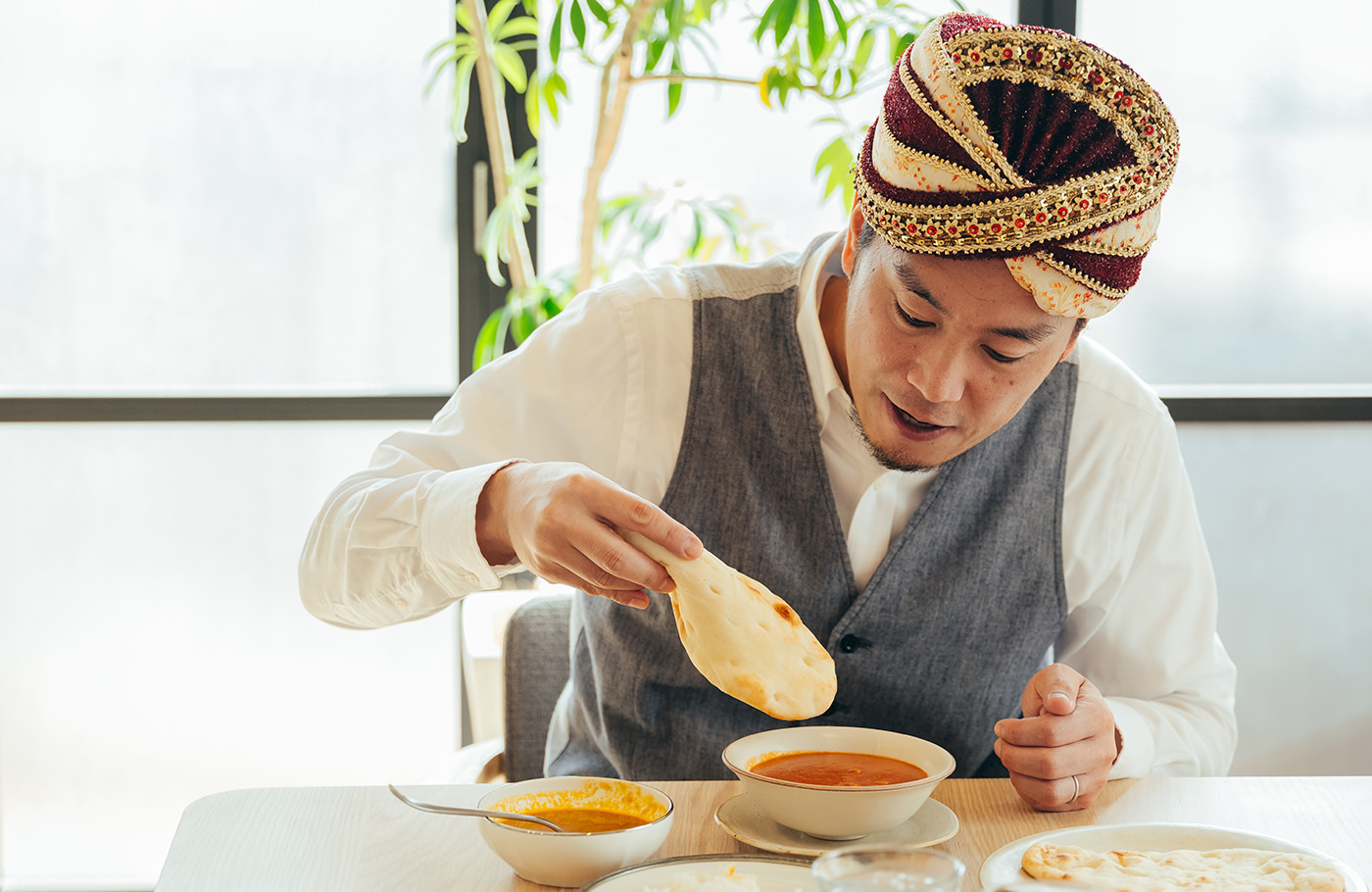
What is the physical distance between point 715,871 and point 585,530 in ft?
1.02

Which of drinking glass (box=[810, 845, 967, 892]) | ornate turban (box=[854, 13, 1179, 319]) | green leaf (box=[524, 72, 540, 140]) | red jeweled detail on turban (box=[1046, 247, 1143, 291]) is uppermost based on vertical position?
green leaf (box=[524, 72, 540, 140])

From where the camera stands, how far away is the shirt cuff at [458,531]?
3.60ft

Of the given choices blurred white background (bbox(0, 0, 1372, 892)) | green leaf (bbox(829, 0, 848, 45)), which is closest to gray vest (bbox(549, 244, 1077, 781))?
green leaf (bbox(829, 0, 848, 45))

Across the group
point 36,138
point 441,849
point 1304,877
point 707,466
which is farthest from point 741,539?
point 36,138

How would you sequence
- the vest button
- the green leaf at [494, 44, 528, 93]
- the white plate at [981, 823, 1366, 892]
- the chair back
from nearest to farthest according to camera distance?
the white plate at [981, 823, 1366, 892], the vest button, the chair back, the green leaf at [494, 44, 528, 93]

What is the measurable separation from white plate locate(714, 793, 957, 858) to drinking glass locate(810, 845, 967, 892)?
332 mm

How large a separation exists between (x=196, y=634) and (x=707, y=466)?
2055mm

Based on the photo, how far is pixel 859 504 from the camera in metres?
1.39

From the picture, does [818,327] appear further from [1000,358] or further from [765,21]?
[765,21]

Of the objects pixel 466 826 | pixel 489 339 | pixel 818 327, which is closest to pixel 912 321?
pixel 818 327

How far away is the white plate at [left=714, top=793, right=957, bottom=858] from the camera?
0.97 metres

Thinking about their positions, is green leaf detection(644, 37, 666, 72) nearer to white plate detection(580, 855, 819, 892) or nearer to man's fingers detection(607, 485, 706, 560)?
man's fingers detection(607, 485, 706, 560)

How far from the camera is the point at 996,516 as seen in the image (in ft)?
4.59

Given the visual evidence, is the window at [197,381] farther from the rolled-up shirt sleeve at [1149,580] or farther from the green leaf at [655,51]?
the rolled-up shirt sleeve at [1149,580]
